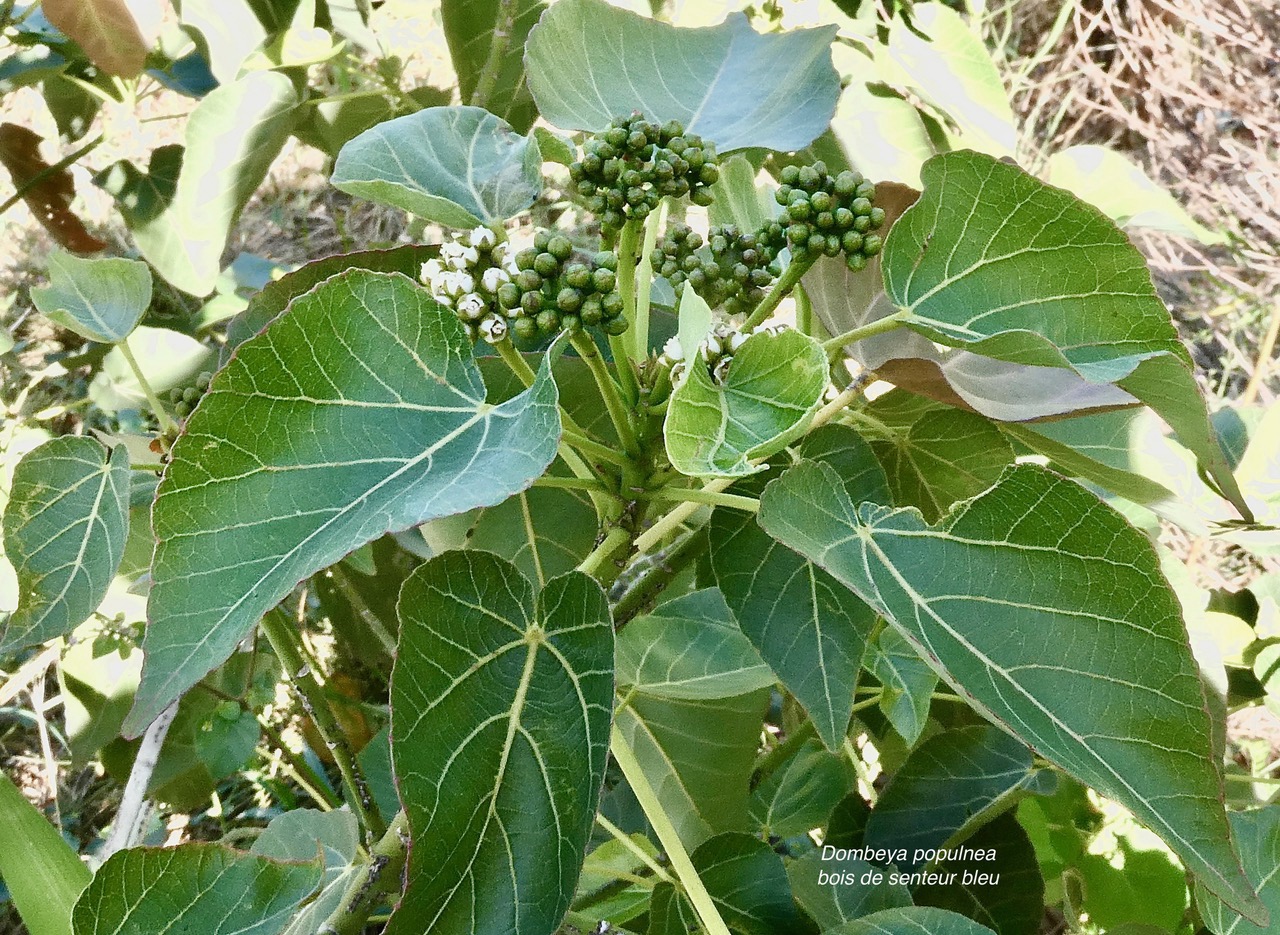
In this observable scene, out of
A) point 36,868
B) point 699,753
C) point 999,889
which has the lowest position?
point 999,889

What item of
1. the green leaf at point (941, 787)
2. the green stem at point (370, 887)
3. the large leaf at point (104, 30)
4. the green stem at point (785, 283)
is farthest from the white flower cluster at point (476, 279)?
the large leaf at point (104, 30)

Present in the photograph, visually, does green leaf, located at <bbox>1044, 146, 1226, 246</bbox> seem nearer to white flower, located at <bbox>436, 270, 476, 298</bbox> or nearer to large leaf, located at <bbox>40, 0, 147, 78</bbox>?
white flower, located at <bbox>436, 270, 476, 298</bbox>

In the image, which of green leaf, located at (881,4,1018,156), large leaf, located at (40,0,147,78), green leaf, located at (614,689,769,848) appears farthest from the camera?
green leaf, located at (881,4,1018,156)

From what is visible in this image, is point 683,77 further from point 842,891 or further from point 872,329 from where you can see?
point 842,891

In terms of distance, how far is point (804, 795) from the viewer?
27.0 inches

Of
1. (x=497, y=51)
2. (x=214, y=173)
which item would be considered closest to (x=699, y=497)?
(x=497, y=51)

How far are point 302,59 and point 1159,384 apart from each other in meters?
0.76

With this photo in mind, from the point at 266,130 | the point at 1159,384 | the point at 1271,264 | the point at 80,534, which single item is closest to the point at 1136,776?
the point at 1159,384

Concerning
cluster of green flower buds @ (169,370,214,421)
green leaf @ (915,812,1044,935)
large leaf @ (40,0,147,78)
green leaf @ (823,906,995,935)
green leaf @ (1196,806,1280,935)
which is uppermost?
large leaf @ (40,0,147,78)

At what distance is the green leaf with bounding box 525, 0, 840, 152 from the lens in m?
0.46

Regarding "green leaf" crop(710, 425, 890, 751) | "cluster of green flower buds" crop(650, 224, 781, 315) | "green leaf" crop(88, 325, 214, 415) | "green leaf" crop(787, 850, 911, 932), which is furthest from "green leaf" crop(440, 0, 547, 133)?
"green leaf" crop(787, 850, 911, 932)

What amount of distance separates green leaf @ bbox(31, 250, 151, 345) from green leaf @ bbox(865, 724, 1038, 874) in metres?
0.54

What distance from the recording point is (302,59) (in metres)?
0.81

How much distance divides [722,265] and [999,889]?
469 mm
